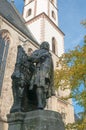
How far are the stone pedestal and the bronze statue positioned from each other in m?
0.25

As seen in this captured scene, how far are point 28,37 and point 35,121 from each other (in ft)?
55.1

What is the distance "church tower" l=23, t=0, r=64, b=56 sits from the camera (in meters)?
26.1

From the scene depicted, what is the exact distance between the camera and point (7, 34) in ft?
61.9

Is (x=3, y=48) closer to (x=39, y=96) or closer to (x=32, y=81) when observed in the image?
(x=32, y=81)

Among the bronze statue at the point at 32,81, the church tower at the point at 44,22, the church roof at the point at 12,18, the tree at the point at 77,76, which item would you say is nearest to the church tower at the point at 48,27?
the church tower at the point at 44,22

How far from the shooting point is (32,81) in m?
5.29

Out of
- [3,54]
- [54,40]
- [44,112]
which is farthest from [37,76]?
[54,40]

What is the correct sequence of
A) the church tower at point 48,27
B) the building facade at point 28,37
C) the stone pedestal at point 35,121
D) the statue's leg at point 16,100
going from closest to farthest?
1. the stone pedestal at point 35,121
2. the statue's leg at point 16,100
3. the building facade at point 28,37
4. the church tower at point 48,27

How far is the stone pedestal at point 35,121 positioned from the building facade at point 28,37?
10.1m

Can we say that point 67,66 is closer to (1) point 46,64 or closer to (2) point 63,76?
(2) point 63,76

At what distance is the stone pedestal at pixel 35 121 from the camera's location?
458 cm

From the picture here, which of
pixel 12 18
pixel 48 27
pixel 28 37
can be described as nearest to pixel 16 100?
pixel 28 37

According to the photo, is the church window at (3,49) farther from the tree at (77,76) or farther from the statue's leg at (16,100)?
the statue's leg at (16,100)

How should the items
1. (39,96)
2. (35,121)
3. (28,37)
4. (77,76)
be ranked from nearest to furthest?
(35,121), (39,96), (77,76), (28,37)
